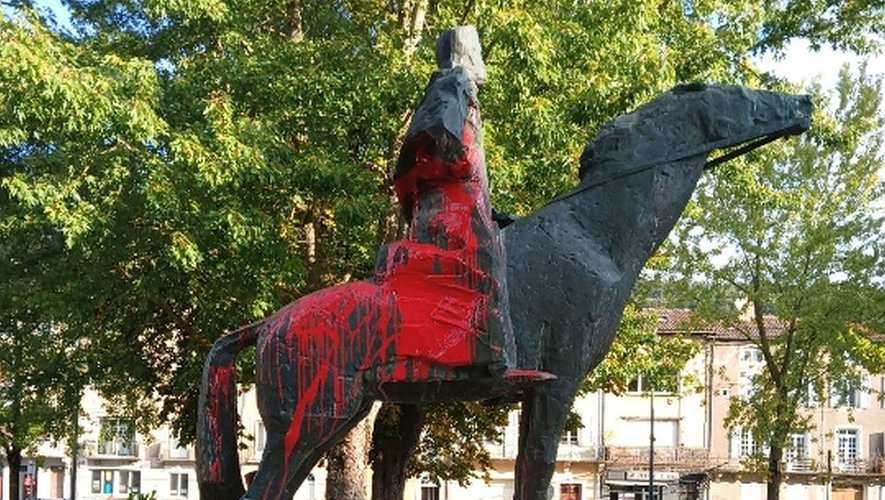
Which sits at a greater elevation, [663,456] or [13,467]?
[13,467]

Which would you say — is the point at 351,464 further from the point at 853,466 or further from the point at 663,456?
the point at 853,466

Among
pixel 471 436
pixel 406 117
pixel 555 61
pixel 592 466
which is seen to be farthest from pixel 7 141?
pixel 592 466

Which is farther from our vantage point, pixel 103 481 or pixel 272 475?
pixel 103 481

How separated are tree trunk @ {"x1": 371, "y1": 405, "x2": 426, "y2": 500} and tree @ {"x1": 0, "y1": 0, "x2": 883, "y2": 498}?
7.20 ft

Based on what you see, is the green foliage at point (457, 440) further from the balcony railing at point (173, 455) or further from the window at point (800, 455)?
the balcony railing at point (173, 455)

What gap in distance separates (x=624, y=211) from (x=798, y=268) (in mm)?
16649

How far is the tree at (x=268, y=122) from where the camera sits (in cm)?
1095

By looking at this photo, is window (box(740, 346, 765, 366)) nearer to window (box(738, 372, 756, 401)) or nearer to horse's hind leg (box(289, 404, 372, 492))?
window (box(738, 372, 756, 401))

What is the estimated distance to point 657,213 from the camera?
5.70 meters

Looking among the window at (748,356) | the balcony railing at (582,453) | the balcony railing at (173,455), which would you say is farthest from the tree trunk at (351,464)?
the balcony railing at (173,455)

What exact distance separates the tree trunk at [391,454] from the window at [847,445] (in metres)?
31.2

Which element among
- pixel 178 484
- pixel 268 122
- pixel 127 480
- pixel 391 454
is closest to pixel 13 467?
pixel 391 454

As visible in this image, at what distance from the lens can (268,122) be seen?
11.8 meters

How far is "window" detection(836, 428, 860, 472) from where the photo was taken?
4278 cm
